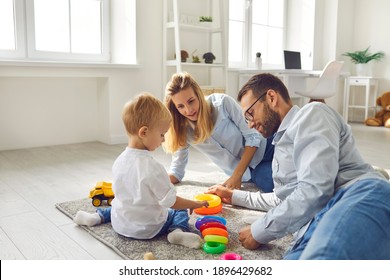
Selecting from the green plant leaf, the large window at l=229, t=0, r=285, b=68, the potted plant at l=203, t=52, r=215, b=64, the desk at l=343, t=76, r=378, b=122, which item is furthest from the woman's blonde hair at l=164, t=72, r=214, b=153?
the green plant leaf

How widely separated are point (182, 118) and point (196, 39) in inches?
102

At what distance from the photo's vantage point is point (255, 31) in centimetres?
544

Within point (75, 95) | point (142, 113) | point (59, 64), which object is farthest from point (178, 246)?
point (75, 95)

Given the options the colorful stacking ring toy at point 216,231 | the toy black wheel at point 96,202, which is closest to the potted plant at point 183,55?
the toy black wheel at point 96,202

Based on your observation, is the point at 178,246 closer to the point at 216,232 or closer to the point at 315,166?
the point at 216,232

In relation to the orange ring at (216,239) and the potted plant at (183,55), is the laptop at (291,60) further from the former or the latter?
the orange ring at (216,239)

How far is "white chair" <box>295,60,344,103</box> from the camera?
14.9 ft

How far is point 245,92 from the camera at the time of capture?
1.34m

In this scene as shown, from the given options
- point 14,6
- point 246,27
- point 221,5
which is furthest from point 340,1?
point 14,6

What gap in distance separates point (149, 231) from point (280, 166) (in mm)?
542

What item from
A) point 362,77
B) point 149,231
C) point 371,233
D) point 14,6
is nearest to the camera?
point 371,233

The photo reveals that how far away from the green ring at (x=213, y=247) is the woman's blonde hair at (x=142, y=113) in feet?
1.53
